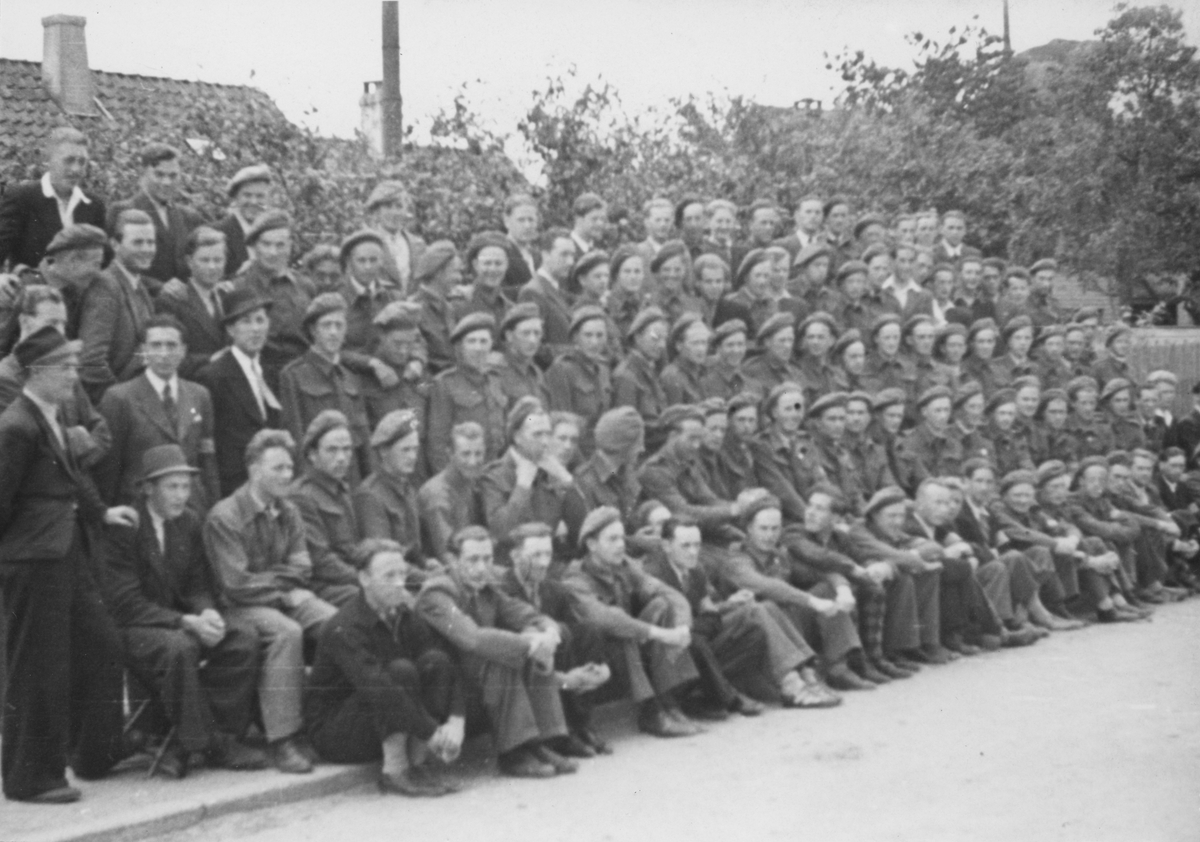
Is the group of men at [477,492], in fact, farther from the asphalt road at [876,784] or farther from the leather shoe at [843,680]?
the asphalt road at [876,784]

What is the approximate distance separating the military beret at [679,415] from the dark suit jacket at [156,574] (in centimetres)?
358

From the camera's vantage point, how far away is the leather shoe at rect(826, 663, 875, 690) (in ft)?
34.4

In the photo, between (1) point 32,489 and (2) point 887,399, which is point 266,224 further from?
(2) point 887,399

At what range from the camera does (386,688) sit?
7793 mm

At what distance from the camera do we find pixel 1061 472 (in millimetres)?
13703

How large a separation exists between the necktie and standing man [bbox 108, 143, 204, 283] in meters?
1.42

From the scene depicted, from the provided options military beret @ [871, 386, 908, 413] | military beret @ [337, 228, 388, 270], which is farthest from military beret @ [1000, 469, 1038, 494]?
military beret @ [337, 228, 388, 270]

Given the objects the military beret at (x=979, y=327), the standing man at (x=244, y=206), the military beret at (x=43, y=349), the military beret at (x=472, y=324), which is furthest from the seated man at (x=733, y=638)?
the military beret at (x=979, y=327)

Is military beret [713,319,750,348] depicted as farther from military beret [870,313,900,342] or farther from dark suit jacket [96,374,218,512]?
dark suit jacket [96,374,218,512]

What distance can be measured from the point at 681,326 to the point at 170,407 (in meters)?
4.31

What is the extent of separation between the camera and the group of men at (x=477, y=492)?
779 centimetres

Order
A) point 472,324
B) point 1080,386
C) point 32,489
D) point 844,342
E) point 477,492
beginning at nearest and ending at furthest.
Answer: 1. point 32,489
2. point 477,492
3. point 472,324
4. point 844,342
5. point 1080,386

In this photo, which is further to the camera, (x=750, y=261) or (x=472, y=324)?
(x=750, y=261)

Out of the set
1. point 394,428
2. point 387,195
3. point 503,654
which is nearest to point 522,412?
point 394,428
